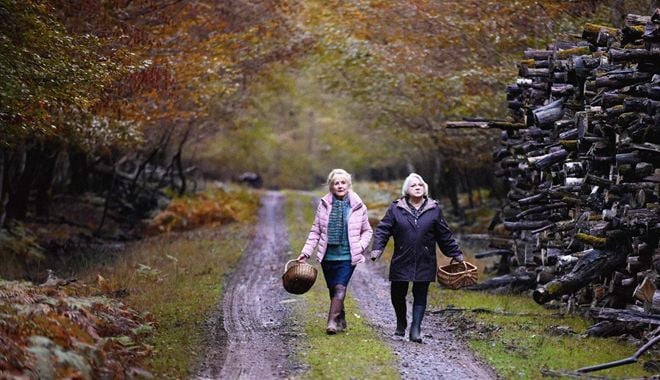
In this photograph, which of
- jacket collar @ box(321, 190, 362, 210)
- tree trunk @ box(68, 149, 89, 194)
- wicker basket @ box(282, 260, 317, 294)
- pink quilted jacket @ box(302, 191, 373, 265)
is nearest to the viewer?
wicker basket @ box(282, 260, 317, 294)

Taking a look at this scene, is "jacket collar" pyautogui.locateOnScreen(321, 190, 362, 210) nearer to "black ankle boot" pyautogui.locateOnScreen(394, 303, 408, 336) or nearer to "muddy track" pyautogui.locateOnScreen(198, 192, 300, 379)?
"black ankle boot" pyautogui.locateOnScreen(394, 303, 408, 336)

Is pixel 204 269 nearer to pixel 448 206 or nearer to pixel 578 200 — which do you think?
pixel 578 200

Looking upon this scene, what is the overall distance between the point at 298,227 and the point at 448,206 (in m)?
11.1

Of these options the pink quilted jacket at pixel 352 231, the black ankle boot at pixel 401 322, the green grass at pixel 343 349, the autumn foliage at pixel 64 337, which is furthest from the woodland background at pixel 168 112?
the pink quilted jacket at pixel 352 231

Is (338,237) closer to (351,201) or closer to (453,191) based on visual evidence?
(351,201)

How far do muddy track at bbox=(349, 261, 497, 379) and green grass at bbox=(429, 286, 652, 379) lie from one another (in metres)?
0.24

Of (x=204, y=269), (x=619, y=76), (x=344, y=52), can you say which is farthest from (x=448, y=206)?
(x=619, y=76)

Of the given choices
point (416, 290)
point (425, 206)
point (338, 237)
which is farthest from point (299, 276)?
point (425, 206)

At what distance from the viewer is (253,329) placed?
1201 centimetres

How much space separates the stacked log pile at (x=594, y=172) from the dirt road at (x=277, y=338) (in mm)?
2097

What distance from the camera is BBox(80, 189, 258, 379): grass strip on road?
1024 cm

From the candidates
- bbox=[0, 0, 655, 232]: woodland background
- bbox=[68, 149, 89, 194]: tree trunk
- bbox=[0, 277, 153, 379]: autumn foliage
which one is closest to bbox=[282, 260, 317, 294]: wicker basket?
bbox=[0, 277, 153, 379]: autumn foliage

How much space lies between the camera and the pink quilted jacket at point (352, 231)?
11.2 meters

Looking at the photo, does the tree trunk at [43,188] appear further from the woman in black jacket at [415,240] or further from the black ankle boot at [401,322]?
the woman in black jacket at [415,240]
